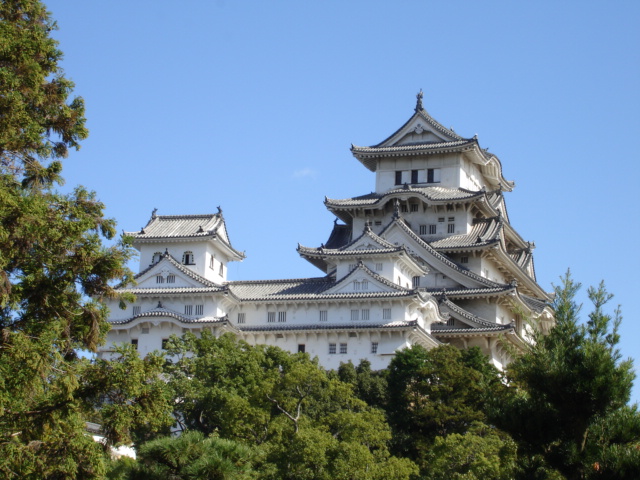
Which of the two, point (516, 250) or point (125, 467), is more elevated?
point (516, 250)

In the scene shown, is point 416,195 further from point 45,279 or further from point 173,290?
point 45,279

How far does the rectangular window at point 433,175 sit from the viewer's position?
8238 centimetres

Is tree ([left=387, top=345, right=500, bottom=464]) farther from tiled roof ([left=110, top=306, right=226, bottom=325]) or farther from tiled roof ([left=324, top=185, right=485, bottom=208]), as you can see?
tiled roof ([left=324, top=185, right=485, bottom=208])

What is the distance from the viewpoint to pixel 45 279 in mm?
26906

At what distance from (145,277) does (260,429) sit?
2283 cm

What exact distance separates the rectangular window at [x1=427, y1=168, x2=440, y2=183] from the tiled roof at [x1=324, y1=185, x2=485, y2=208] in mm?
1353

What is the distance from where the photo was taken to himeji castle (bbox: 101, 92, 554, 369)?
216ft

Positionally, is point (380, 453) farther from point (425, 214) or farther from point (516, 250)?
point (516, 250)

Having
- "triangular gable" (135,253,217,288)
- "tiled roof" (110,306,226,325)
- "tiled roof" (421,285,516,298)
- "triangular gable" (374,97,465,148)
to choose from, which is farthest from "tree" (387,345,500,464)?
"triangular gable" (374,97,465,148)

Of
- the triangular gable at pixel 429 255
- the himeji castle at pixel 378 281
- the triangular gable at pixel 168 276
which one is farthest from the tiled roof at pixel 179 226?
the triangular gable at pixel 429 255

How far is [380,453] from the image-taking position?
149ft

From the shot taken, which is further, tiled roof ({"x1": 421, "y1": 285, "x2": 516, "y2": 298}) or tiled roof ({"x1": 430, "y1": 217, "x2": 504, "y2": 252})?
tiled roof ({"x1": 430, "y1": 217, "x2": 504, "y2": 252})

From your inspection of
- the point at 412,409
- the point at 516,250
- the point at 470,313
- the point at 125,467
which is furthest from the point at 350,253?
the point at 125,467

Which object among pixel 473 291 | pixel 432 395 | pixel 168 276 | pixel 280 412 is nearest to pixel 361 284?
pixel 473 291
